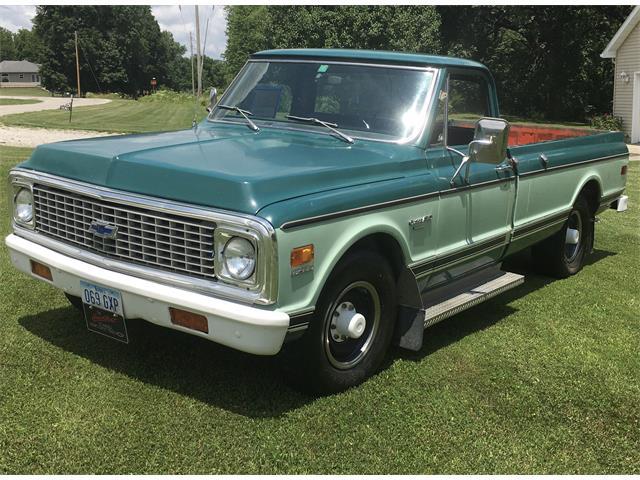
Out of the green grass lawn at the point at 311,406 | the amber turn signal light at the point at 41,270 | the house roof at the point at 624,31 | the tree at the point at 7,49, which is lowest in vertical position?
the green grass lawn at the point at 311,406

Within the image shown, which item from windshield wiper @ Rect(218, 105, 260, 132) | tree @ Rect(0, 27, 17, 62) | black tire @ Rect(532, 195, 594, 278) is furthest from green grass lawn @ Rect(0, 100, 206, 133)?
tree @ Rect(0, 27, 17, 62)

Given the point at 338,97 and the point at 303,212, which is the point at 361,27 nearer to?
the point at 338,97

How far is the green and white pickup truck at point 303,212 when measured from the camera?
3379 millimetres

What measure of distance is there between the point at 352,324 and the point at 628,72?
23769 mm

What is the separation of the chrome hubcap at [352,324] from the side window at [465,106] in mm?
1355

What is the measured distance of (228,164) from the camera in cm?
370

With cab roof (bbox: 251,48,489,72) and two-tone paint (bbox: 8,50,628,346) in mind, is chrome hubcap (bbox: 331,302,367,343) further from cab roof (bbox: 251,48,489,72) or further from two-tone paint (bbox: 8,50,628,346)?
cab roof (bbox: 251,48,489,72)

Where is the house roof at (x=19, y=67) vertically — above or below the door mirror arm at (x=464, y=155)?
above

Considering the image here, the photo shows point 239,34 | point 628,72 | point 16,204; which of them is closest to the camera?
point 16,204

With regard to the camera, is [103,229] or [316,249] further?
[103,229]

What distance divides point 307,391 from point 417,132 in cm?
178

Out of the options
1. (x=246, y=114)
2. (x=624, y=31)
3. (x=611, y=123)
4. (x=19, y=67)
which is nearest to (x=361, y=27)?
(x=624, y=31)

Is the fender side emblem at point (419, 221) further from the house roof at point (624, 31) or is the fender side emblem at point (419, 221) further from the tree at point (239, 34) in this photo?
the tree at point (239, 34)

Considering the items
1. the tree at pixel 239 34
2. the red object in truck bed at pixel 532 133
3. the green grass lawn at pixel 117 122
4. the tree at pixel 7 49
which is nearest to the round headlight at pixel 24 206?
the red object in truck bed at pixel 532 133
